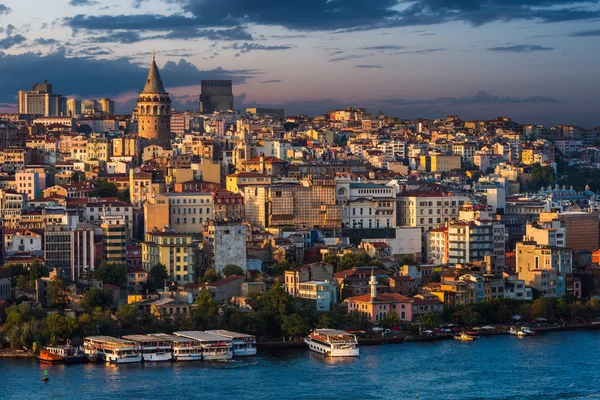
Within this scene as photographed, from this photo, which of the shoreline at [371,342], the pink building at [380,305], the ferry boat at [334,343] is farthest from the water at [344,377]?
the pink building at [380,305]

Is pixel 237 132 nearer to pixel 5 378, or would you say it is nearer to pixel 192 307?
pixel 192 307

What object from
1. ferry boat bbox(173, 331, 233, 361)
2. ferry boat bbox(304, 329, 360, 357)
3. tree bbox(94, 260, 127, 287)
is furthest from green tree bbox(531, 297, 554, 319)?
tree bbox(94, 260, 127, 287)

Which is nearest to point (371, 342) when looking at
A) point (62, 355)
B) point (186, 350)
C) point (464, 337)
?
point (464, 337)

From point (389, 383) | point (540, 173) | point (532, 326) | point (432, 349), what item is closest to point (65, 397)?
point (389, 383)

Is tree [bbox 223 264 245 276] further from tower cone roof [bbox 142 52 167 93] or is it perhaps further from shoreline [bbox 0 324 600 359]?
tower cone roof [bbox 142 52 167 93]

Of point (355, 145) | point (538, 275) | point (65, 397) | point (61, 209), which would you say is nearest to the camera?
point (65, 397)

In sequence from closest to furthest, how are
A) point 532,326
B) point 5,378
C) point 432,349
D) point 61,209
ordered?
point 5,378
point 432,349
point 532,326
point 61,209
